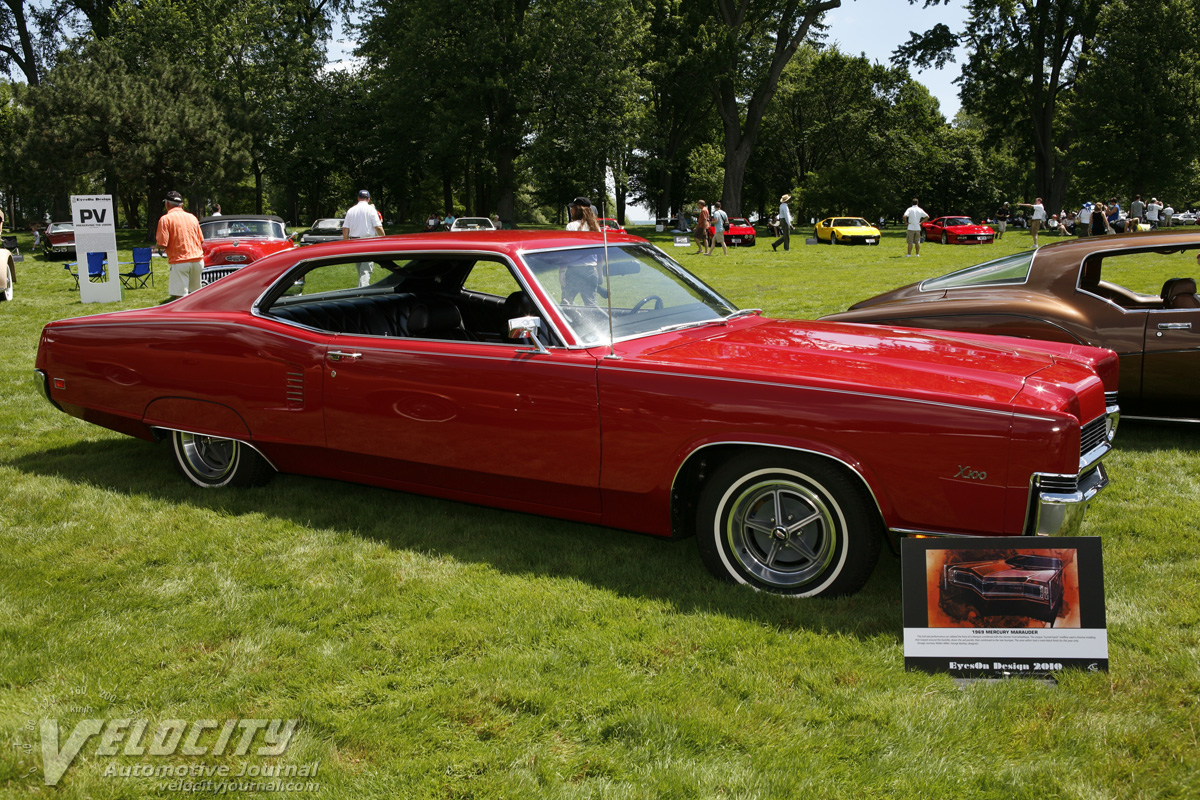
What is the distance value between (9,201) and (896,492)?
73.8 metres

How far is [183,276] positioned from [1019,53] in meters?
42.3

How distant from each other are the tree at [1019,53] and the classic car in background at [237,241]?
3479 cm

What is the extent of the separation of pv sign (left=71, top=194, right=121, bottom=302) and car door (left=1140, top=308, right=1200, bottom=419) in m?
14.4

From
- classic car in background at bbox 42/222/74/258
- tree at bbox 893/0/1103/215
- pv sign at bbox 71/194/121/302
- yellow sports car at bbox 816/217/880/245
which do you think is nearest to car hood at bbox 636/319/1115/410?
pv sign at bbox 71/194/121/302

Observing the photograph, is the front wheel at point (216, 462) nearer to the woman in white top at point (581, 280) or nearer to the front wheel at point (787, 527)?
the woman in white top at point (581, 280)

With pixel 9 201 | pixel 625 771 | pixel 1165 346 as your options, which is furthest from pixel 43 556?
pixel 9 201

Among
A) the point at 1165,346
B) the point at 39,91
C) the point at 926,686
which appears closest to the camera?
the point at 926,686

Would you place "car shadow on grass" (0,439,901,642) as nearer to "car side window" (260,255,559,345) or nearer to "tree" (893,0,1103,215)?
"car side window" (260,255,559,345)

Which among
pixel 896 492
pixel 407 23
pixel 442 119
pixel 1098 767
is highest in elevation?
pixel 407 23

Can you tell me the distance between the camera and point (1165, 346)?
18.9 feet

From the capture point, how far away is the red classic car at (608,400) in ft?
11.1

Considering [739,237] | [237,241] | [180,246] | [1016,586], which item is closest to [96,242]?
[237,241]

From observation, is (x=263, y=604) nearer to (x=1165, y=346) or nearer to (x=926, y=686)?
(x=926, y=686)

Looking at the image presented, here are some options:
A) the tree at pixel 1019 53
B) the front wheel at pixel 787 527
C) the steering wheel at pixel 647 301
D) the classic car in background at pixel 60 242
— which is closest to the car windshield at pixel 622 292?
the steering wheel at pixel 647 301
